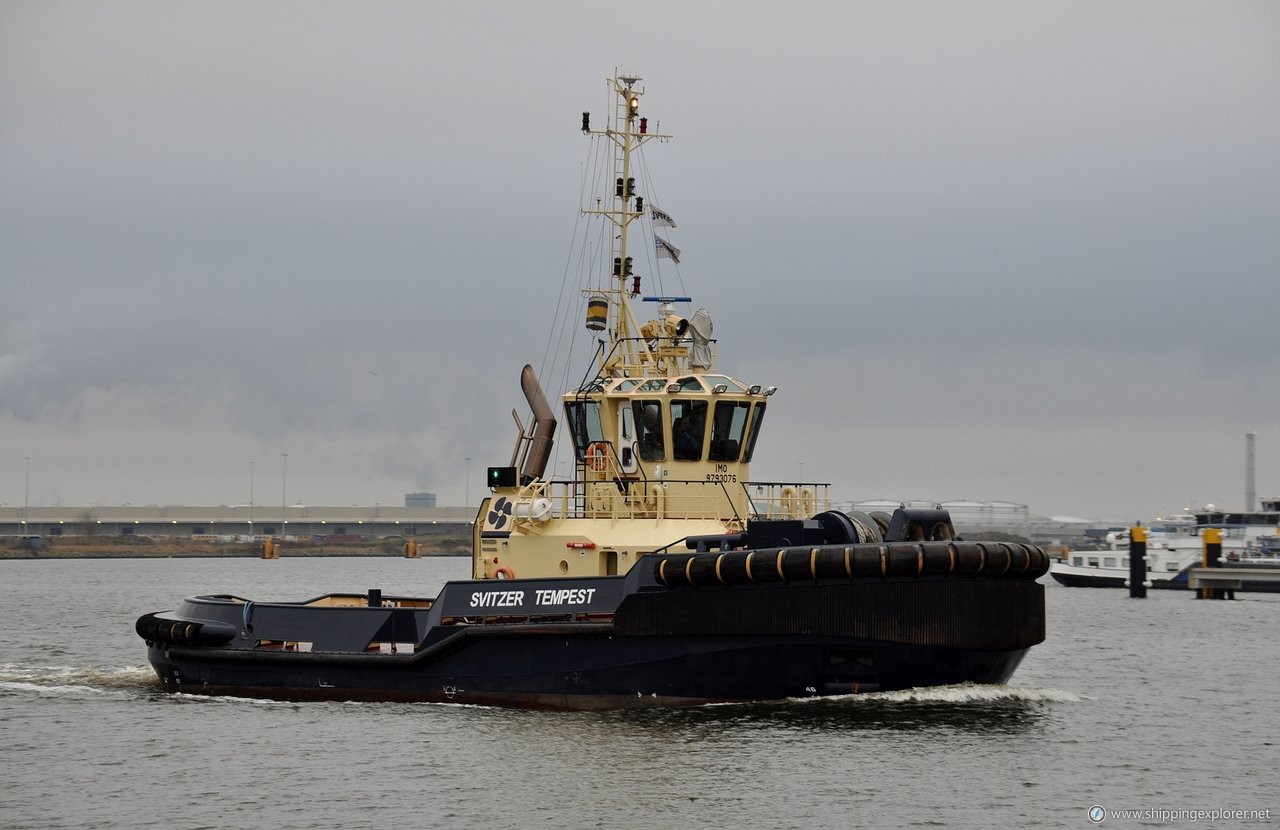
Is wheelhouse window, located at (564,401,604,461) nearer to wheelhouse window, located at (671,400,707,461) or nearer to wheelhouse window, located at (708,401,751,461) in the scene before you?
wheelhouse window, located at (671,400,707,461)

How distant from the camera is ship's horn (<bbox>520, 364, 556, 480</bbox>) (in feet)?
61.8

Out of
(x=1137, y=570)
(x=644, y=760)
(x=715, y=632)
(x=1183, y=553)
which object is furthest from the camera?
(x=1183, y=553)

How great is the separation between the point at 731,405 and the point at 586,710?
3.87 meters

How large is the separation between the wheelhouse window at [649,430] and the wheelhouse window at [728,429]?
0.59 m

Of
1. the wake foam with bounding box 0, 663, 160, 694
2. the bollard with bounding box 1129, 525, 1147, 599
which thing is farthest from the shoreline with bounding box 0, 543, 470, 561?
the wake foam with bounding box 0, 663, 160, 694

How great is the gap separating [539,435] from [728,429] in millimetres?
2358

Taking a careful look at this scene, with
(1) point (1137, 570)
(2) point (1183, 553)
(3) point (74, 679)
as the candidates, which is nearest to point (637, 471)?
(3) point (74, 679)

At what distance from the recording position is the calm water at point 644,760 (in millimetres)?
13156

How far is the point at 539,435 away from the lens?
62.2 feet

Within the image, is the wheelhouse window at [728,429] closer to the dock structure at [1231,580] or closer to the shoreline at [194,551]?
the dock structure at [1231,580]

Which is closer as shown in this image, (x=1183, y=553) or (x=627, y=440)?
(x=627, y=440)

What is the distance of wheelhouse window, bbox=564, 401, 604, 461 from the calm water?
11.2 feet

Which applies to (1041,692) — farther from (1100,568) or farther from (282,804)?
(1100,568)

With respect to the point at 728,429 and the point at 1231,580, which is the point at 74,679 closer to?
the point at 728,429
